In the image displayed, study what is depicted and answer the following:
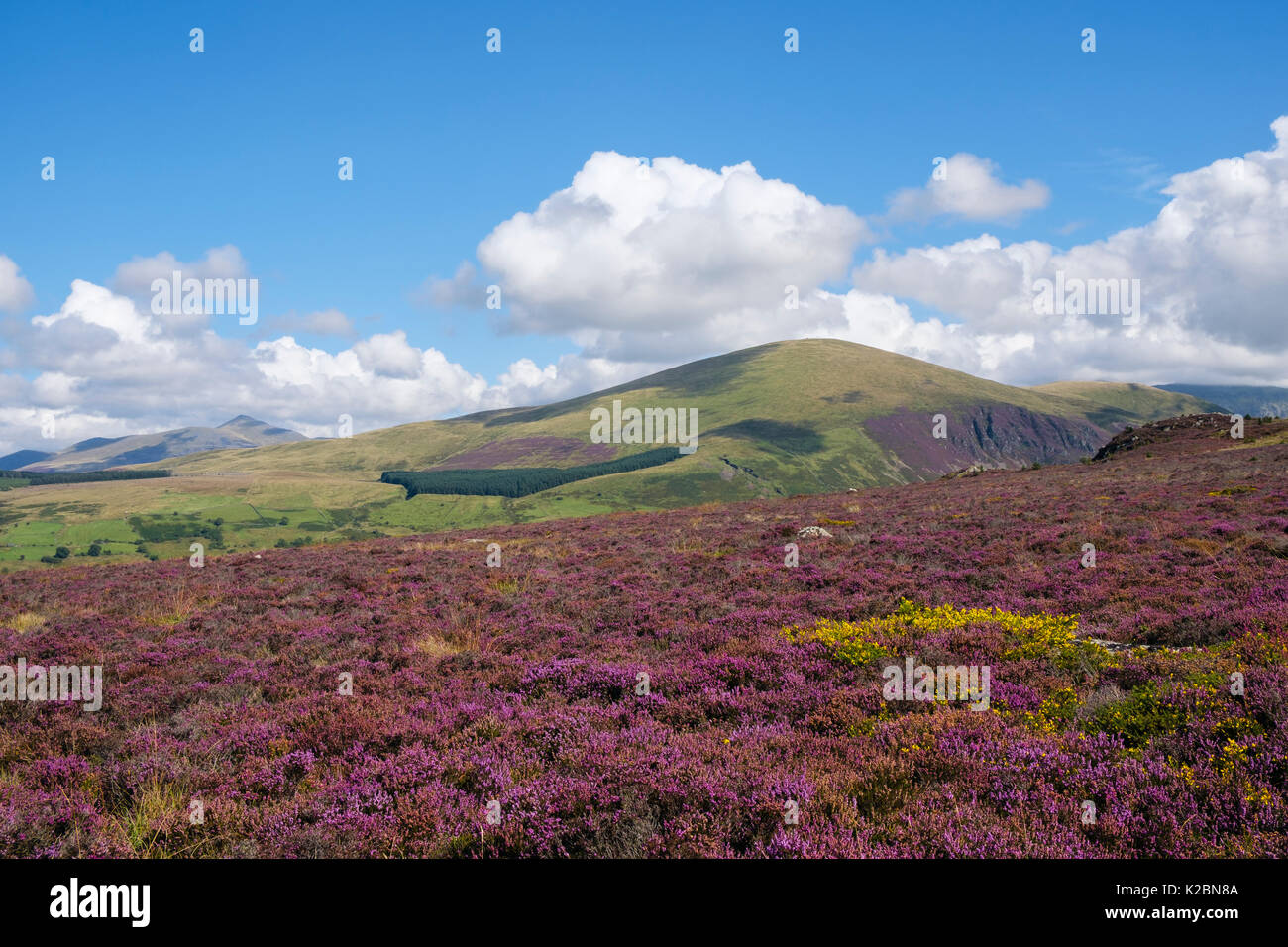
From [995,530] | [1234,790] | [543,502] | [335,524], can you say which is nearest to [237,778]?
[1234,790]

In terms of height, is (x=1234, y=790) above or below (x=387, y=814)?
above

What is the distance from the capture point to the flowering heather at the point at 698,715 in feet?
16.7

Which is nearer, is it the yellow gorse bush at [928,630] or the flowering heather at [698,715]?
the flowering heather at [698,715]

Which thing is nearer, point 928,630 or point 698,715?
point 698,715

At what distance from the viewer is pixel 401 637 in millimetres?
13359

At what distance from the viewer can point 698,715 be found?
7.82 meters

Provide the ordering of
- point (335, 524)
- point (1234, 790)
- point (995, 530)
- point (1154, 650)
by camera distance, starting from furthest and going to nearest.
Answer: point (335, 524) < point (995, 530) < point (1154, 650) < point (1234, 790)

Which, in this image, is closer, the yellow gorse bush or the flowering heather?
the flowering heather

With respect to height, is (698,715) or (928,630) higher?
(928,630)

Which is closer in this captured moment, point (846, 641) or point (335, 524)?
point (846, 641)

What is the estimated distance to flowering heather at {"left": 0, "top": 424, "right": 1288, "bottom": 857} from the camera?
5078 millimetres
